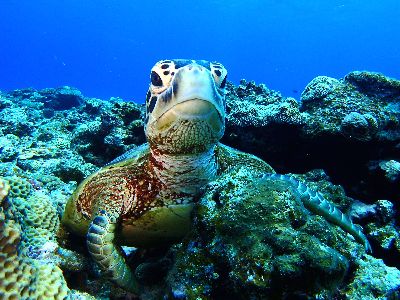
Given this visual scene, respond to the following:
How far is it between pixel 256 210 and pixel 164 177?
120cm

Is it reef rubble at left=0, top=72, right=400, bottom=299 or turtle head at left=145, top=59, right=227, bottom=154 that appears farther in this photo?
turtle head at left=145, top=59, right=227, bottom=154

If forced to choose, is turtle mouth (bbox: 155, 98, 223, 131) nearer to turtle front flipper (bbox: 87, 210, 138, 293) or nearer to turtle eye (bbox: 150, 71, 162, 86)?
turtle eye (bbox: 150, 71, 162, 86)

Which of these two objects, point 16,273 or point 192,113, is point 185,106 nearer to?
point 192,113

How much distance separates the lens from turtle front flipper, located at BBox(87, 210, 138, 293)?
2.47m

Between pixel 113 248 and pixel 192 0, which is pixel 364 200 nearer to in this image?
pixel 113 248

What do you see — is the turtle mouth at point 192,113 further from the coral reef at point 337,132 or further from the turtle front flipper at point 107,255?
the coral reef at point 337,132

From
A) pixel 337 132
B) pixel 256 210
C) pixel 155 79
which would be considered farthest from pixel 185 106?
pixel 337 132

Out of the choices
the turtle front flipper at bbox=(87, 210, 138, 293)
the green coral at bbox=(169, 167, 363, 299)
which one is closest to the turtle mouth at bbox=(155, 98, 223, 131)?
the green coral at bbox=(169, 167, 363, 299)

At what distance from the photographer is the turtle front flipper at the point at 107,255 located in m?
2.47

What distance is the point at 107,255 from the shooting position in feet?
8.10

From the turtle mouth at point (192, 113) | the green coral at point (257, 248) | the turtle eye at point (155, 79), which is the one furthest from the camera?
the turtle eye at point (155, 79)

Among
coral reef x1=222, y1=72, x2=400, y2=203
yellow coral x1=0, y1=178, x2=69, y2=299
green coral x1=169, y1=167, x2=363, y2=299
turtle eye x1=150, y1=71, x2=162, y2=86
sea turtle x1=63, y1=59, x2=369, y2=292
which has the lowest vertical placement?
yellow coral x1=0, y1=178, x2=69, y2=299

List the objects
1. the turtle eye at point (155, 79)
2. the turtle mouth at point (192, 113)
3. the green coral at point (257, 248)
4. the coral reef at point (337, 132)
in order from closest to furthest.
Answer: the green coral at point (257, 248) < the turtle mouth at point (192, 113) < the turtle eye at point (155, 79) < the coral reef at point (337, 132)

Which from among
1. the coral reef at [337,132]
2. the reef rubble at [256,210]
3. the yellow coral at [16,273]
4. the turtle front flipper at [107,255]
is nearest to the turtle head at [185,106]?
the reef rubble at [256,210]
